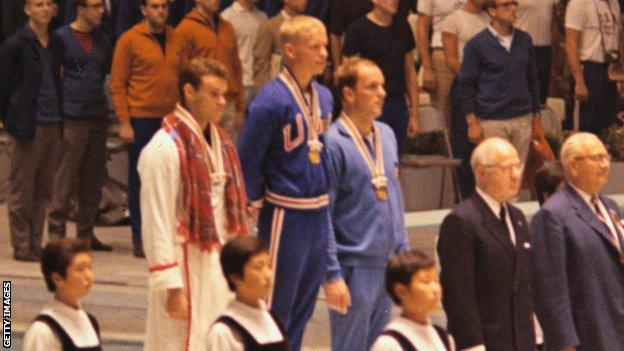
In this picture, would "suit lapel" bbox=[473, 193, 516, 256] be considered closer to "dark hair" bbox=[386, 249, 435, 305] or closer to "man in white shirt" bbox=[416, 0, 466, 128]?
"dark hair" bbox=[386, 249, 435, 305]

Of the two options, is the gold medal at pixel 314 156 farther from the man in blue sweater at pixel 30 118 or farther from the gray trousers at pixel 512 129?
the gray trousers at pixel 512 129

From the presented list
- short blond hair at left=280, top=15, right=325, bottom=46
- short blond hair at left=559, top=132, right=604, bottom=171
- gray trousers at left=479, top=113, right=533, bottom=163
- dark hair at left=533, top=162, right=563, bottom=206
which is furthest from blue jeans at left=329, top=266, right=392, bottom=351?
gray trousers at left=479, top=113, right=533, bottom=163

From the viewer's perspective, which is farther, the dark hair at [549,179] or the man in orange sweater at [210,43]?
the man in orange sweater at [210,43]

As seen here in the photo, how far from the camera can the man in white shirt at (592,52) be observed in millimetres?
14453

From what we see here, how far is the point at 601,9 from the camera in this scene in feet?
47.8

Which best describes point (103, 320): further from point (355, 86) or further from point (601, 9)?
point (601, 9)

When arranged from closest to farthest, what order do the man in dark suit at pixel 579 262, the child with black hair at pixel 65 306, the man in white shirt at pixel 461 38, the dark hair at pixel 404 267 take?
the child with black hair at pixel 65 306 → the dark hair at pixel 404 267 → the man in dark suit at pixel 579 262 → the man in white shirt at pixel 461 38

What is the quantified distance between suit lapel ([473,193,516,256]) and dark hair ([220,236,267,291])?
1244 millimetres

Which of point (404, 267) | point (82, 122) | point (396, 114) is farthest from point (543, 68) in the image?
point (404, 267)

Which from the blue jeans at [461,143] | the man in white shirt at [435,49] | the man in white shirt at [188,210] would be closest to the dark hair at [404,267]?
the man in white shirt at [188,210]

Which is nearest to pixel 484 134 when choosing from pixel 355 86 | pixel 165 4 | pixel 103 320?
pixel 165 4

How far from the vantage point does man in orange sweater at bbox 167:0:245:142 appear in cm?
1259

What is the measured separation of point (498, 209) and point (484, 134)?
473 centimetres

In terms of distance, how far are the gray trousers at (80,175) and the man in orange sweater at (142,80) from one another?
37 cm
